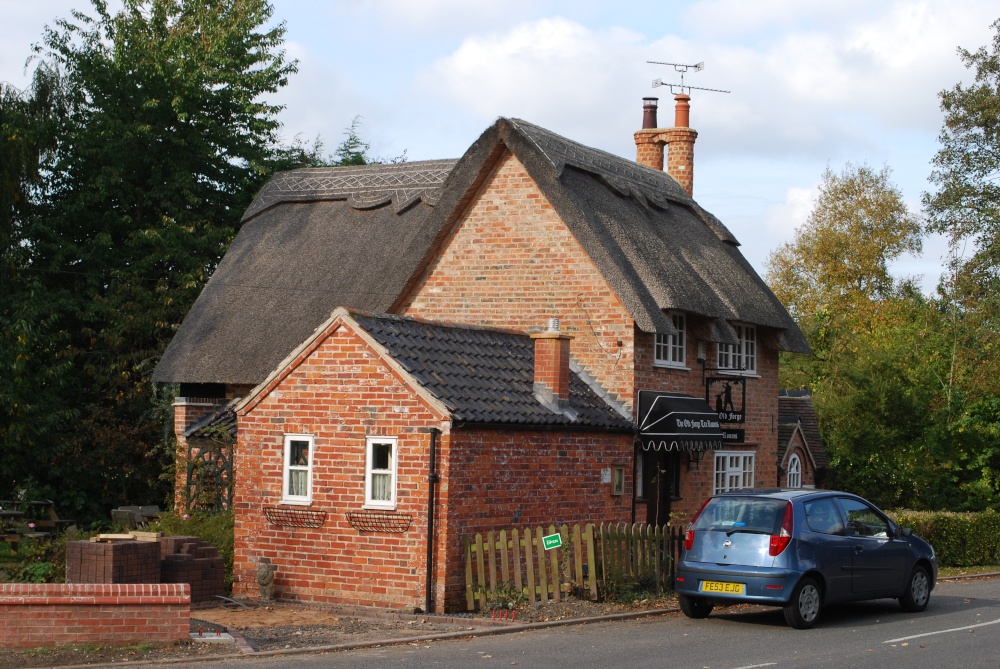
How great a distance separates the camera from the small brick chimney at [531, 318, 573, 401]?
1866 cm

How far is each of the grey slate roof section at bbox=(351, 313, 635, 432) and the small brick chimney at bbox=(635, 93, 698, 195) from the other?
11.9 metres

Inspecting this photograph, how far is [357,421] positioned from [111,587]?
5.16m

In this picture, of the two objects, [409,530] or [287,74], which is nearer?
[409,530]

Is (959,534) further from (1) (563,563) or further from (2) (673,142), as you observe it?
(1) (563,563)

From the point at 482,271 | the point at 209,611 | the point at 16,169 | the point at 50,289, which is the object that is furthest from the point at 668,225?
the point at 50,289

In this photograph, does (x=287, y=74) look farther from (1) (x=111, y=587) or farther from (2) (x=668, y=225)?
(1) (x=111, y=587)

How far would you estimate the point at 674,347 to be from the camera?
74.0 ft

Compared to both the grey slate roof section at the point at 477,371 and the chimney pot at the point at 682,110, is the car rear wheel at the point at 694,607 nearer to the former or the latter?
the grey slate roof section at the point at 477,371

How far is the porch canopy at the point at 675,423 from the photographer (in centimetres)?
2045

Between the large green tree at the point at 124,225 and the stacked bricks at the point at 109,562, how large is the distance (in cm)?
1186

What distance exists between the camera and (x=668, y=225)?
973 inches

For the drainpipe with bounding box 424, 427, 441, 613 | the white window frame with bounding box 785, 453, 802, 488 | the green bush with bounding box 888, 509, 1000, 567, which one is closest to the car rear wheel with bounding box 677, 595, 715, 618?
the drainpipe with bounding box 424, 427, 441, 613

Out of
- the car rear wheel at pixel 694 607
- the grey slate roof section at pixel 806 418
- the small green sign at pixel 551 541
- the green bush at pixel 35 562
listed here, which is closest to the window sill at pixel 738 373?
the grey slate roof section at pixel 806 418

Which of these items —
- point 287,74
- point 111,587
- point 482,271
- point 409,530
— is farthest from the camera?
point 287,74
